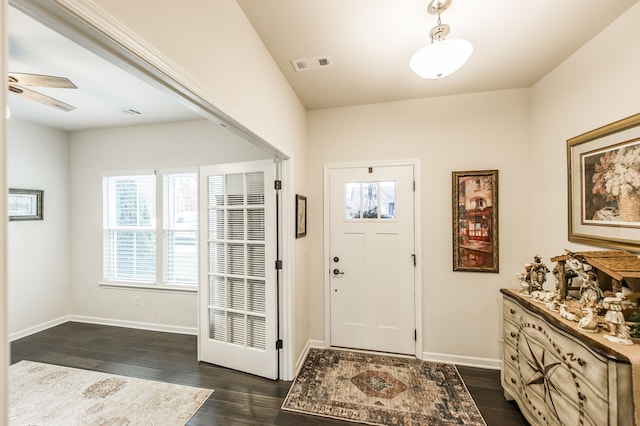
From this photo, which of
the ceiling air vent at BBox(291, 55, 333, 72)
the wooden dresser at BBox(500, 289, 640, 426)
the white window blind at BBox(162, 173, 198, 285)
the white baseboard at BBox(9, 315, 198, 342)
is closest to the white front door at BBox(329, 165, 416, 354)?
the wooden dresser at BBox(500, 289, 640, 426)

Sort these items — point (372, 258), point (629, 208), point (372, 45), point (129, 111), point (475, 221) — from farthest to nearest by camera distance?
point (129, 111), point (372, 258), point (475, 221), point (372, 45), point (629, 208)

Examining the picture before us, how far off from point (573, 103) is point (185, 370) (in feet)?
13.9

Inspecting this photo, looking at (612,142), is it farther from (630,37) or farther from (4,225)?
(4,225)

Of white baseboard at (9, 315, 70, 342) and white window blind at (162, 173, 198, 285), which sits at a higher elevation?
white window blind at (162, 173, 198, 285)

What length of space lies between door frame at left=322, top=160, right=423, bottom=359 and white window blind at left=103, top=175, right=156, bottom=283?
2.47 metres

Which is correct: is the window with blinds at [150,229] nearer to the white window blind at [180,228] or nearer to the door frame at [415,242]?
the white window blind at [180,228]

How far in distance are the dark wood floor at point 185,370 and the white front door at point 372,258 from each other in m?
0.83

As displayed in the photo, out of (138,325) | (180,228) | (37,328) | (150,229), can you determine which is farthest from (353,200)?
(37,328)

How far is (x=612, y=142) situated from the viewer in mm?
1871

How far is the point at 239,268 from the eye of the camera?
106 inches

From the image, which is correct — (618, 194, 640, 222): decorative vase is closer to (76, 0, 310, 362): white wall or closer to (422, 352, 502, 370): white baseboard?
(422, 352, 502, 370): white baseboard

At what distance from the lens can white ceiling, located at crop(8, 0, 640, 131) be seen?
1729 mm

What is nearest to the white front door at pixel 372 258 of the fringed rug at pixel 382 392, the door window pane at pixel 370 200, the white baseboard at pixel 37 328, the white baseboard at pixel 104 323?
the door window pane at pixel 370 200

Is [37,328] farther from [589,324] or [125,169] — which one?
[589,324]
